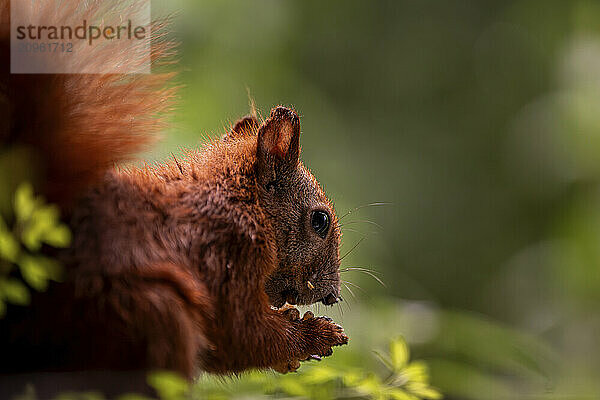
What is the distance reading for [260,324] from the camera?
696 mm

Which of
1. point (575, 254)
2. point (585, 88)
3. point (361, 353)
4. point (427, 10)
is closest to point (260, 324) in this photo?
point (361, 353)

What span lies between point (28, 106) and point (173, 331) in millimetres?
210

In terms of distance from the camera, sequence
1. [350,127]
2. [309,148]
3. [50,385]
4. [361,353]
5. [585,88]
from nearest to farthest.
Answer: [50,385] → [361,353] → [309,148] → [585,88] → [350,127]

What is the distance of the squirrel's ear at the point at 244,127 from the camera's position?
0.88 meters

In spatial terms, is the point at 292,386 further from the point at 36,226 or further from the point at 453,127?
the point at 453,127

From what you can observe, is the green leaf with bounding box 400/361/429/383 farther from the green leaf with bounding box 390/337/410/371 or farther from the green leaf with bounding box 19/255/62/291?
the green leaf with bounding box 19/255/62/291

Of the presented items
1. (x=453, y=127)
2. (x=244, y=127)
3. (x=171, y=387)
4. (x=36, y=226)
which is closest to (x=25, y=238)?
(x=36, y=226)

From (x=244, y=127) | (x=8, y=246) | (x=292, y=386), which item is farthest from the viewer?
(x=244, y=127)

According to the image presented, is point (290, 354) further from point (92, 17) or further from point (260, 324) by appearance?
point (92, 17)

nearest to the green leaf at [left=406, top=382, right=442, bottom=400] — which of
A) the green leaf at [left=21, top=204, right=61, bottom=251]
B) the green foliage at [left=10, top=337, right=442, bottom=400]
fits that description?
the green foliage at [left=10, top=337, right=442, bottom=400]

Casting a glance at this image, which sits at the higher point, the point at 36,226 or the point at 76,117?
the point at 76,117

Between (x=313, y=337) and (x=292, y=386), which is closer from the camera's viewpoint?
(x=292, y=386)

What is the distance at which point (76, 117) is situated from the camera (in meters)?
0.61

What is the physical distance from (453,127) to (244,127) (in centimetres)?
196
